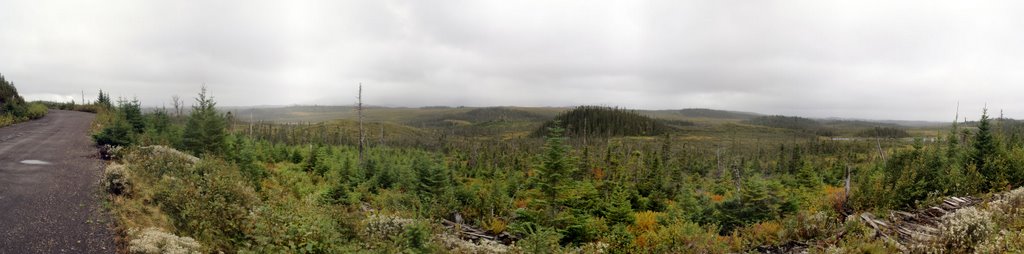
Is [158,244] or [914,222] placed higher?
[158,244]

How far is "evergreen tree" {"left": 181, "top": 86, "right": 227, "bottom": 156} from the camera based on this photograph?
2217 centimetres

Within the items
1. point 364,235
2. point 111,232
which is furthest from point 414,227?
point 111,232

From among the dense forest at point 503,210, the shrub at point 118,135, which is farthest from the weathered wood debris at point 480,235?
the shrub at point 118,135

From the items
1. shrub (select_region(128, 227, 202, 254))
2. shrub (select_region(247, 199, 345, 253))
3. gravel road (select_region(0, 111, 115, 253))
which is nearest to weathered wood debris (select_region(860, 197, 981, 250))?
shrub (select_region(247, 199, 345, 253))

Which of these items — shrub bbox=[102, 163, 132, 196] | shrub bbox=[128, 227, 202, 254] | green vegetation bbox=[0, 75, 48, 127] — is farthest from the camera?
green vegetation bbox=[0, 75, 48, 127]

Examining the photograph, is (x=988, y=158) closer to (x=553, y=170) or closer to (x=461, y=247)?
(x=553, y=170)

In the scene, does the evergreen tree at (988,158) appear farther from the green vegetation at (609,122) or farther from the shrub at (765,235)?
the green vegetation at (609,122)

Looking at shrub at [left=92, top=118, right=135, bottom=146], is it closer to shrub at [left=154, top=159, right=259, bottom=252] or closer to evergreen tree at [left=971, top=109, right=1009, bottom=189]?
shrub at [left=154, top=159, right=259, bottom=252]

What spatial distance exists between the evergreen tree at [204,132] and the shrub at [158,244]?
51.0 ft

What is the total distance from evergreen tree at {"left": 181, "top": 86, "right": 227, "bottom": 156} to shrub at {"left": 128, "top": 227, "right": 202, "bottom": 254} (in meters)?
15.6

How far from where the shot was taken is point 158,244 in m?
8.21

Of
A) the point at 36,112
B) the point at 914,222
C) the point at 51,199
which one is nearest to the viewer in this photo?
the point at 51,199

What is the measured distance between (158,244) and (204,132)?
16576mm

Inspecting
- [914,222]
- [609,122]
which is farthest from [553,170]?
[609,122]
